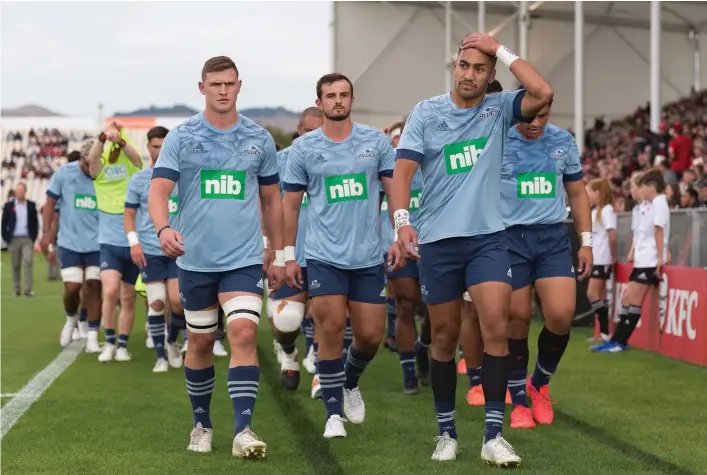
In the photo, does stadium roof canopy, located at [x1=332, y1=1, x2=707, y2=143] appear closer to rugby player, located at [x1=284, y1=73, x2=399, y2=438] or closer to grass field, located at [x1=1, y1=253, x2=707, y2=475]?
grass field, located at [x1=1, y1=253, x2=707, y2=475]

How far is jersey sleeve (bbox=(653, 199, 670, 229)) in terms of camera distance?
1148 cm

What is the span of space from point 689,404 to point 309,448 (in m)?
3.31

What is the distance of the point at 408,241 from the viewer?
5.71 metres

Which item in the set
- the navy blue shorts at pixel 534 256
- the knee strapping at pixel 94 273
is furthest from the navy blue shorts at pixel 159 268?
the navy blue shorts at pixel 534 256

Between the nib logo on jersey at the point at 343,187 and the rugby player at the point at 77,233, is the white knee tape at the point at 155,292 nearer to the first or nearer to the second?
the rugby player at the point at 77,233

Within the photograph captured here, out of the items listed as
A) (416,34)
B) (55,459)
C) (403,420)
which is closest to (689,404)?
(403,420)

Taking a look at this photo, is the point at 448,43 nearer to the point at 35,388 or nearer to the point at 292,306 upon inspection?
the point at 35,388

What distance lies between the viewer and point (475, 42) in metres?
5.72

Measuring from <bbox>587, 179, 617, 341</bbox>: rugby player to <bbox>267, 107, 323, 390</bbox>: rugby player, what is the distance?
5164 mm

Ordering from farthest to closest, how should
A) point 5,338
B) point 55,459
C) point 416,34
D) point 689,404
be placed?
point 416,34
point 5,338
point 689,404
point 55,459

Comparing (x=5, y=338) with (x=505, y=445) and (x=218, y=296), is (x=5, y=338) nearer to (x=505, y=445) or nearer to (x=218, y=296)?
(x=218, y=296)

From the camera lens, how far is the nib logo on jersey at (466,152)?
6.00 m

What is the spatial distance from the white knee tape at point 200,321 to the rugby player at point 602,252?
7683mm

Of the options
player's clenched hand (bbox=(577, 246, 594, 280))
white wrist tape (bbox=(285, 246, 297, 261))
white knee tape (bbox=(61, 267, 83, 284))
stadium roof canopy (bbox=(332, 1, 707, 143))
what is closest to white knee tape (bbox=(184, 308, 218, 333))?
Answer: white wrist tape (bbox=(285, 246, 297, 261))
